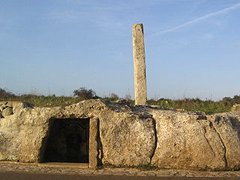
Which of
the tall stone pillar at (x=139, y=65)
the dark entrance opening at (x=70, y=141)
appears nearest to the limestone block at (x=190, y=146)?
the dark entrance opening at (x=70, y=141)

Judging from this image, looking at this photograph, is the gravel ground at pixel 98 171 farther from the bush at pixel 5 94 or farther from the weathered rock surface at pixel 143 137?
the bush at pixel 5 94

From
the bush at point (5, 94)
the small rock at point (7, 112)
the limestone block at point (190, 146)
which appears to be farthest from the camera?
the bush at point (5, 94)

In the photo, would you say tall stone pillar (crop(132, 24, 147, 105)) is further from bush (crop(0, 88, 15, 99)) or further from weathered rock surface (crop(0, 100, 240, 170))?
bush (crop(0, 88, 15, 99))

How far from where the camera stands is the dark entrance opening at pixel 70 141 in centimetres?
777

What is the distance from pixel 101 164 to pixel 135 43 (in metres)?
6.60

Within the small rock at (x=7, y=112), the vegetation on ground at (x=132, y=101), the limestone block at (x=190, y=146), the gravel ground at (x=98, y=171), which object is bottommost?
the gravel ground at (x=98, y=171)

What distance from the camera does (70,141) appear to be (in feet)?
25.8

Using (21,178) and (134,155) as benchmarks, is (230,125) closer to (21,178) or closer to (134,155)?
(134,155)

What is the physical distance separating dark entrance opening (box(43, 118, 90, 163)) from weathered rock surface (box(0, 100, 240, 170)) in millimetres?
1141

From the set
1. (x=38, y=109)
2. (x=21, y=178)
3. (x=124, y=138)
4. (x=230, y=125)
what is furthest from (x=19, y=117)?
(x=230, y=125)

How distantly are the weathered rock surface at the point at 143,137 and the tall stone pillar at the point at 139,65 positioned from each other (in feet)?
15.7

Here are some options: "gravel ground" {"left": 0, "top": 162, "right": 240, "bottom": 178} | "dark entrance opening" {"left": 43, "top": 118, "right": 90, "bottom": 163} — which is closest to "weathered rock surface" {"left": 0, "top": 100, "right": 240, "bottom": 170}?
"gravel ground" {"left": 0, "top": 162, "right": 240, "bottom": 178}

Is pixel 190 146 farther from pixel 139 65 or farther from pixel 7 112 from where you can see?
pixel 139 65

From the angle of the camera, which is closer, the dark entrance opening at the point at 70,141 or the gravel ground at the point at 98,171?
the gravel ground at the point at 98,171
